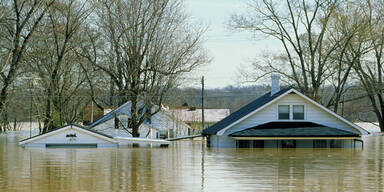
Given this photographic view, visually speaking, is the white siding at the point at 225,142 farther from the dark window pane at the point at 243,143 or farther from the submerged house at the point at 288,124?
the dark window pane at the point at 243,143

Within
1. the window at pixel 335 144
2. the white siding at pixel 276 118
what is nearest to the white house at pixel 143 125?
the white siding at pixel 276 118

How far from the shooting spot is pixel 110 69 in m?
50.8

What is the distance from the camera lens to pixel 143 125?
56781 millimetres

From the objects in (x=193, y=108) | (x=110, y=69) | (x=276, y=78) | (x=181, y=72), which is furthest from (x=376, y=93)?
(x=193, y=108)

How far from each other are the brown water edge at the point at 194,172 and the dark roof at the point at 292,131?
361cm

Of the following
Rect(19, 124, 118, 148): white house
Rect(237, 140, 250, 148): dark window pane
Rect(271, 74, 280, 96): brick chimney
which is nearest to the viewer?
Rect(237, 140, 250, 148): dark window pane

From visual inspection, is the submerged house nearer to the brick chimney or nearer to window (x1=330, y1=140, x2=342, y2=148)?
window (x1=330, y1=140, x2=342, y2=148)

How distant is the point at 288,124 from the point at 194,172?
17310 millimetres

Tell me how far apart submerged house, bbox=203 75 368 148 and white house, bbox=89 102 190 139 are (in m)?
11.4

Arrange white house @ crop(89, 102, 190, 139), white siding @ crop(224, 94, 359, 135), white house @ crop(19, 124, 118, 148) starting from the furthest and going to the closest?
white house @ crop(89, 102, 190, 139), white house @ crop(19, 124, 118, 148), white siding @ crop(224, 94, 359, 135)

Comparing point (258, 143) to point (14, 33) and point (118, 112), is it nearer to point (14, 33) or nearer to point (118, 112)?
point (118, 112)

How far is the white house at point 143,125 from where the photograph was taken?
53.0 m

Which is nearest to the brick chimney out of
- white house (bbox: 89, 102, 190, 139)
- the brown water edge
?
the brown water edge

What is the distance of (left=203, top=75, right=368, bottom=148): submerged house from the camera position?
41562 millimetres
